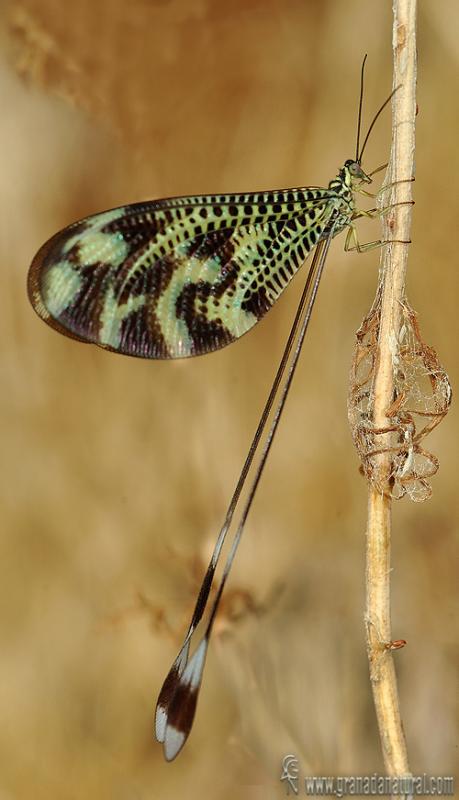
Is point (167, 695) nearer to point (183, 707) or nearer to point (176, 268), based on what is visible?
point (183, 707)

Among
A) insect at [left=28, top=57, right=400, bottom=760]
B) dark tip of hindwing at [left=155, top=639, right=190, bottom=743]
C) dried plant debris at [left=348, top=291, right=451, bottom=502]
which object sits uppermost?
insect at [left=28, top=57, right=400, bottom=760]

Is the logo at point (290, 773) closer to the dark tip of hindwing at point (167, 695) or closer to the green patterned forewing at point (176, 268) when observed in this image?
the dark tip of hindwing at point (167, 695)

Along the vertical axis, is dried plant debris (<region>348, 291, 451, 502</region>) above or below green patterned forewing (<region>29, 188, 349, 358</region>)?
below

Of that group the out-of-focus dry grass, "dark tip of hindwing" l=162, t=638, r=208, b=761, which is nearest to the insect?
"dark tip of hindwing" l=162, t=638, r=208, b=761

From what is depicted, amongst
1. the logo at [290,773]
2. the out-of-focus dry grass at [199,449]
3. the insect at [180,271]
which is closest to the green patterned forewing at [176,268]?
the insect at [180,271]

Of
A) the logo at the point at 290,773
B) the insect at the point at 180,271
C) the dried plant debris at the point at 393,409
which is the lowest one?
the logo at the point at 290,773

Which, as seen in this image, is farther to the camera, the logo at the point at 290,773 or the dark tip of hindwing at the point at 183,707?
the logo at the point at 290,773

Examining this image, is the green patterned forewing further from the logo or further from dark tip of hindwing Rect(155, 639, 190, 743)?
the logo

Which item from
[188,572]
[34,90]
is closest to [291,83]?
[34,90]

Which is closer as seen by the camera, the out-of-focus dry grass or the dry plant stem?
the dry plant stem
